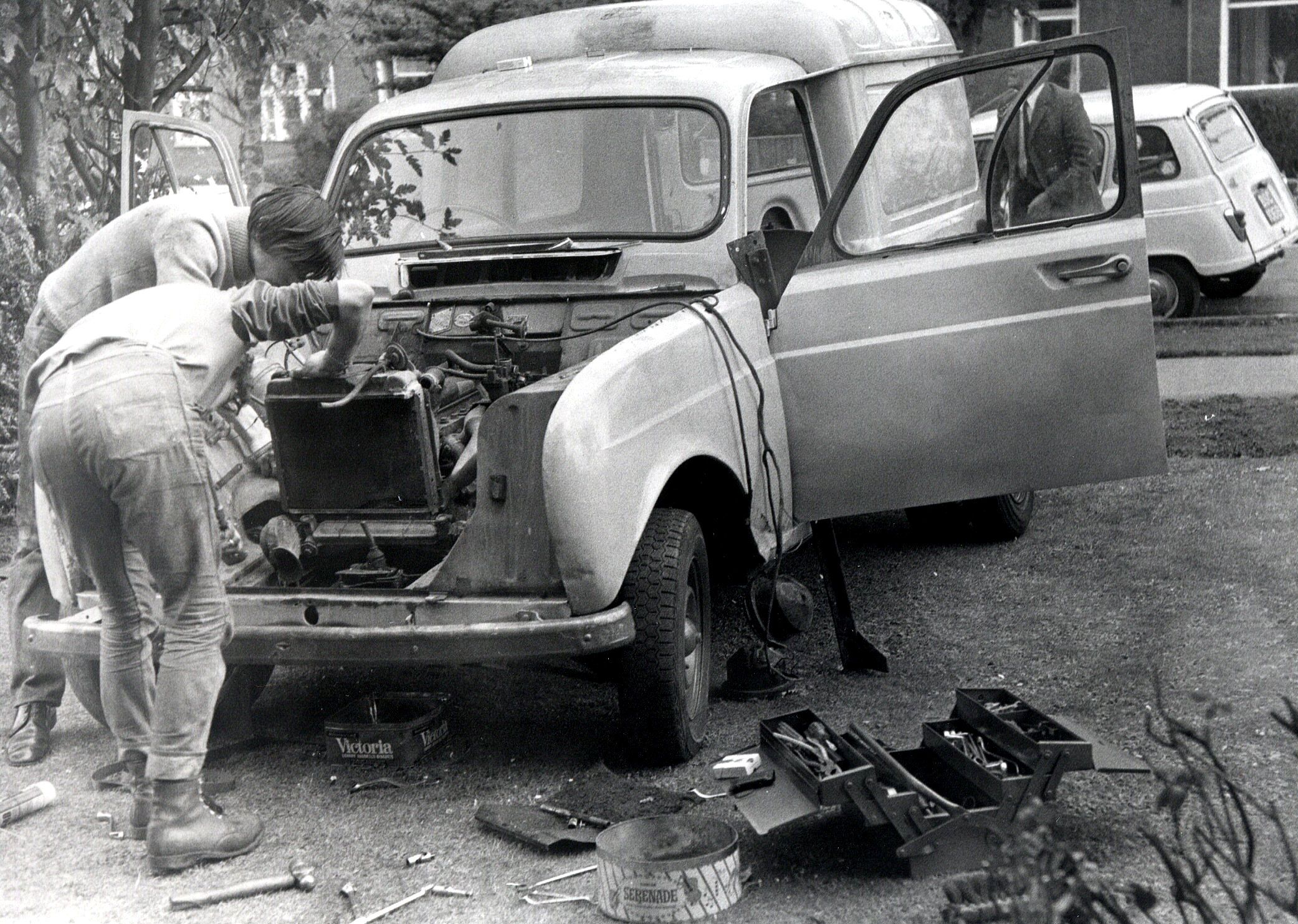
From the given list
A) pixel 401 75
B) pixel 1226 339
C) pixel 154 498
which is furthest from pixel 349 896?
pixel 401 75

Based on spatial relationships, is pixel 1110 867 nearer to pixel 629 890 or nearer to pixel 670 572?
pixel 629 890

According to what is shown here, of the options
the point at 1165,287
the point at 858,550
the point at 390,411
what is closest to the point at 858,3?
the point at 858,550

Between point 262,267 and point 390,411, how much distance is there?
0.55 m

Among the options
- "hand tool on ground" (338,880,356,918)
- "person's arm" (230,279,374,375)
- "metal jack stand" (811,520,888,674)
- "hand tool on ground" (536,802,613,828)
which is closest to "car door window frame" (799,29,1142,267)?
"metal jack stand" (811,520,888,674)

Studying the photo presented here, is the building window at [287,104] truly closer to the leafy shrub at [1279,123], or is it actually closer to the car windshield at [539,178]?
the car windshield at [539,178]

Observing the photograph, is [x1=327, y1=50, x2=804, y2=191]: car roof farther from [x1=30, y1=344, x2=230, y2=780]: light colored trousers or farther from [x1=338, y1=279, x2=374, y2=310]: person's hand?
[x1=30, y1=344, x2=230, y2=780]: light colored trousers

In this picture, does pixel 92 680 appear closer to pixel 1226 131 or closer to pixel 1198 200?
pixel 1198 200

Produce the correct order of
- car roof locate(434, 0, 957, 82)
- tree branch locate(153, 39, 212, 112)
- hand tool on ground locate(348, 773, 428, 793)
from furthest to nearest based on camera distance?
tree branch locate(153, 39, 212, 112), car roof locate(434, 0, 957, 82), hand tool on ground locate(348, 773, 428, 793)

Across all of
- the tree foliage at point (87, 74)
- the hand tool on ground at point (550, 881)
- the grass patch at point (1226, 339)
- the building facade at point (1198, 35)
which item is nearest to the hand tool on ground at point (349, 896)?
the hand tool on ground at point (550, 881)

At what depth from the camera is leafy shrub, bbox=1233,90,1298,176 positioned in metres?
20.5

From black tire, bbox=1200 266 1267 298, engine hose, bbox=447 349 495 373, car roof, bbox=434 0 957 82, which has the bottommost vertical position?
black tire, bbox=1200 266 1267 298

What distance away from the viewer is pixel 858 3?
22.1 ft

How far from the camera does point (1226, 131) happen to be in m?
12.6

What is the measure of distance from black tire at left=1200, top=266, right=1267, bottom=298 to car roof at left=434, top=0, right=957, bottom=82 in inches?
257
